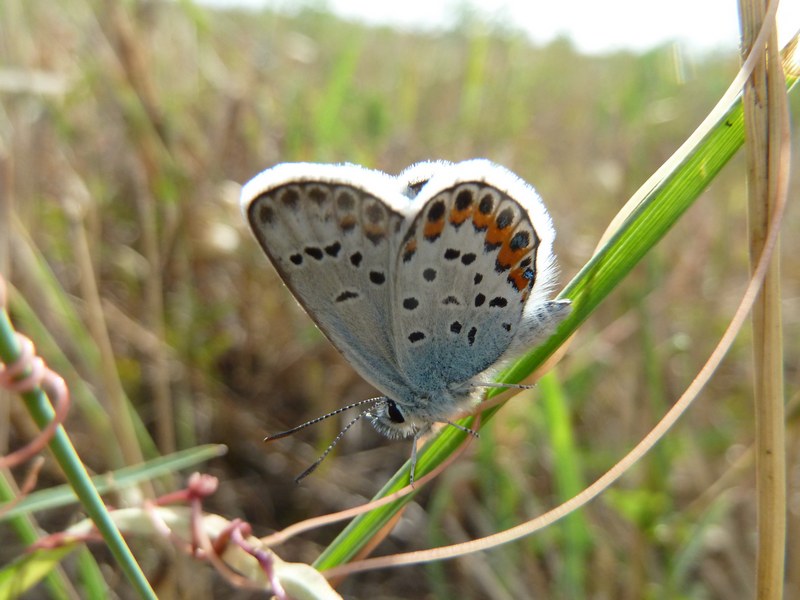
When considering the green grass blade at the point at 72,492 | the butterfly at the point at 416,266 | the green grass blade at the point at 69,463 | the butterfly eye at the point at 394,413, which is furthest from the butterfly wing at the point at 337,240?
the green grass blade at the point at 69,463

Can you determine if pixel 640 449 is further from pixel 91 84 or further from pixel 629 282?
pixel 91 84

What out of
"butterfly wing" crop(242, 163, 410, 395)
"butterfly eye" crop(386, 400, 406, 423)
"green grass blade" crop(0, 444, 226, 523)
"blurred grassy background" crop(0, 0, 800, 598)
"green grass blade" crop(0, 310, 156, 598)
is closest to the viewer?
"green grass blade" crop(0, 310, 156, 598)

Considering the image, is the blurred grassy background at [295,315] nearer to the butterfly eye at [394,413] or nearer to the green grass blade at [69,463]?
the butterfly eye at [394,413]

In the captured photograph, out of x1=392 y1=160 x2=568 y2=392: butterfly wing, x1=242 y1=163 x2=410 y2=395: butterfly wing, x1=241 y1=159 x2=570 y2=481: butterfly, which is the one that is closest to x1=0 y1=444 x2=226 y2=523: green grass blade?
x1=241 y1=159 x2=570 y2=481: butterfly

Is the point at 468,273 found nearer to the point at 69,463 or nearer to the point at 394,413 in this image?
the point at 394,413

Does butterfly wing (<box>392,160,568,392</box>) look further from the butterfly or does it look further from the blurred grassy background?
the blurred grassy background
